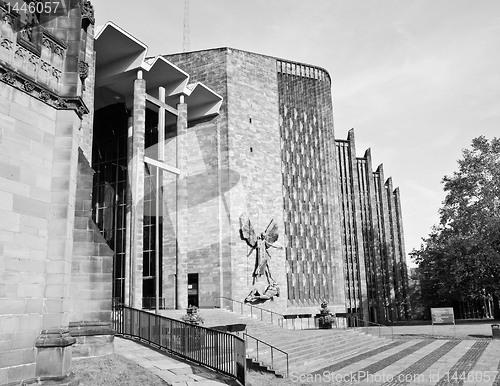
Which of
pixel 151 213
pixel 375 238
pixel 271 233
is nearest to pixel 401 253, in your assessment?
pixel 375 238

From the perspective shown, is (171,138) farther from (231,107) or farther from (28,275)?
(28,275)

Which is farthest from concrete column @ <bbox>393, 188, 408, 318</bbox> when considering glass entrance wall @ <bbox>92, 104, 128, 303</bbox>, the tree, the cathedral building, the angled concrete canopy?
glass entrance wall @ <bbox>92, 104, 128, 303</bbox>

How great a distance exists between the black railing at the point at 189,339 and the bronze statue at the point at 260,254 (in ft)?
55.8

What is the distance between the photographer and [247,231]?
33406 millimetres

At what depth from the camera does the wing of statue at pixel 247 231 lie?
33194mm

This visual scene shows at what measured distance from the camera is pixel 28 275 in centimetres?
946

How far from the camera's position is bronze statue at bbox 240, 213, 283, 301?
33125 mm

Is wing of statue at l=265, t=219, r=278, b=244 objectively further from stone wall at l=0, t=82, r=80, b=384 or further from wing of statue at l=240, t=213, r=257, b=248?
stone wall at l=0, t=82, r=80, b=384

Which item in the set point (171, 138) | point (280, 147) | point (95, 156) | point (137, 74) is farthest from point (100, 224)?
point (280, 147)

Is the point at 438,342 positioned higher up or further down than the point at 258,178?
further down

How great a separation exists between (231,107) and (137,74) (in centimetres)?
831

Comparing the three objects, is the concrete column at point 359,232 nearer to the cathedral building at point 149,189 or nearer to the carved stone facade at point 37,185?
the cathedral building at point 149,189

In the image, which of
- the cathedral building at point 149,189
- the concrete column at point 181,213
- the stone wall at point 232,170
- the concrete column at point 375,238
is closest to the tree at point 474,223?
the cathedral building at point 149,189

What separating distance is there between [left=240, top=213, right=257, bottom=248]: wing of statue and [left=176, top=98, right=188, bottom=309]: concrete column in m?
4.23
